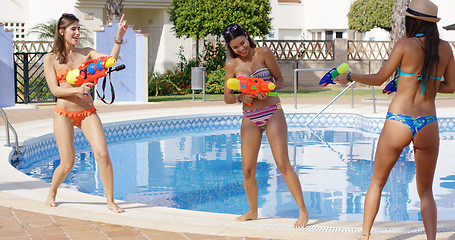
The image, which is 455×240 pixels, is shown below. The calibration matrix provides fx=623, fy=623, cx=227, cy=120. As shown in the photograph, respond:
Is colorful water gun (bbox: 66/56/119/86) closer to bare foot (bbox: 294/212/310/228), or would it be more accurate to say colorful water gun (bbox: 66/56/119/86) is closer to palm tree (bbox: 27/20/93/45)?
bare foot (bbox: 294/212/310/228)

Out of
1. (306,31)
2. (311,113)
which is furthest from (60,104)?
(306,31)

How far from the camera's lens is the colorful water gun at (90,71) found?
205 inches

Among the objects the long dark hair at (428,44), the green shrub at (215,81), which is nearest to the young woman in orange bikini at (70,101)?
the long dark hair at (428,44)

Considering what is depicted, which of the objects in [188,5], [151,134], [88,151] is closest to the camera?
[88,151]

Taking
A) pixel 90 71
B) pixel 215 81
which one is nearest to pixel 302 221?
pixel 90 71

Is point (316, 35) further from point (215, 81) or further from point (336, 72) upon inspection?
point (336, 72)

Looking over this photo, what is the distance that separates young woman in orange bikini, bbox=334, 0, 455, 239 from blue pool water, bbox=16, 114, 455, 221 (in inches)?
91.5

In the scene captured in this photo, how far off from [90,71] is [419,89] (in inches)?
106

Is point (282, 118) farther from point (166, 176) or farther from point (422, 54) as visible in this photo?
point (166, 176)

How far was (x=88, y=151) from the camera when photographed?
1091cm

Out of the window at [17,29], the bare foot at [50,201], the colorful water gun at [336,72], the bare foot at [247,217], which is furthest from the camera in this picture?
the window at [17,29]

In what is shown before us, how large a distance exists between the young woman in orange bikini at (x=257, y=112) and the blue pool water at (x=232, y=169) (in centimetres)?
159

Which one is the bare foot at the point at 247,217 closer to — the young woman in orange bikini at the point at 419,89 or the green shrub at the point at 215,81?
the young woman in orange bikini at the point at 419,89

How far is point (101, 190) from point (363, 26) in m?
24.0
